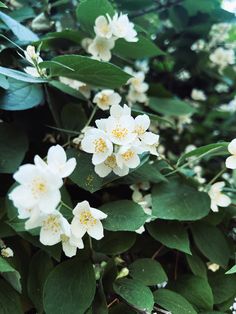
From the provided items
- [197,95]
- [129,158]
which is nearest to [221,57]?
[197,95]

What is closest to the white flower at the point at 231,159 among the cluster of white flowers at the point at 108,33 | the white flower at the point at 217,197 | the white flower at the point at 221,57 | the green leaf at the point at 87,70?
the white flower at the point at 217,197

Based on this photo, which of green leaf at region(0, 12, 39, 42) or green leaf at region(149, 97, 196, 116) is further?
green leaf at region(149, 97, 196, 116)

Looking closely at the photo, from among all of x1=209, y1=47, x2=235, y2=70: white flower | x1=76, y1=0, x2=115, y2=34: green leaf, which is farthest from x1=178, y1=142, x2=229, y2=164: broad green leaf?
x1=209, y1=47, x2=235, y2=70: white flower

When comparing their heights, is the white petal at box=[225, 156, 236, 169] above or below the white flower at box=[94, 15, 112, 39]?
below

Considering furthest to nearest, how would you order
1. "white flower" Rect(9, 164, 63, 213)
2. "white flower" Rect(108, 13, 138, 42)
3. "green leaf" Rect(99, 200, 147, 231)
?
"white flower" Rect(108, 13, 138, 42) → "green leaf" Rect(99, 200, 147, 231) → "white flower" Rect(9, 164, 63, 213)

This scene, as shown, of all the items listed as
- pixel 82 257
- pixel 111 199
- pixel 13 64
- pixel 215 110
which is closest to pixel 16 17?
pixel 13 64

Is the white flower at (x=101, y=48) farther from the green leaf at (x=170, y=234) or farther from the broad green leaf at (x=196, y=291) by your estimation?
the broad green leaf at (x=196, y=291)

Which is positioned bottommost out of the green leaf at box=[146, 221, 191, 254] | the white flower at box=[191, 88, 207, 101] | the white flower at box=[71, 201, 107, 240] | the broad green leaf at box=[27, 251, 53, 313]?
the white flower at box=[191, 88, 207, 101]

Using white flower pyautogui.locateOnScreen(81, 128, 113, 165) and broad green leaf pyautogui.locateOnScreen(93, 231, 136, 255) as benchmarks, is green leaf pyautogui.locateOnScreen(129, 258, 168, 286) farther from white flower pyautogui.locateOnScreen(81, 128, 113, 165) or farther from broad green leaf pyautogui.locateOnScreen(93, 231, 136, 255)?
white flower pyautogui.locateOnScreen(81, 128, 113, 165)
